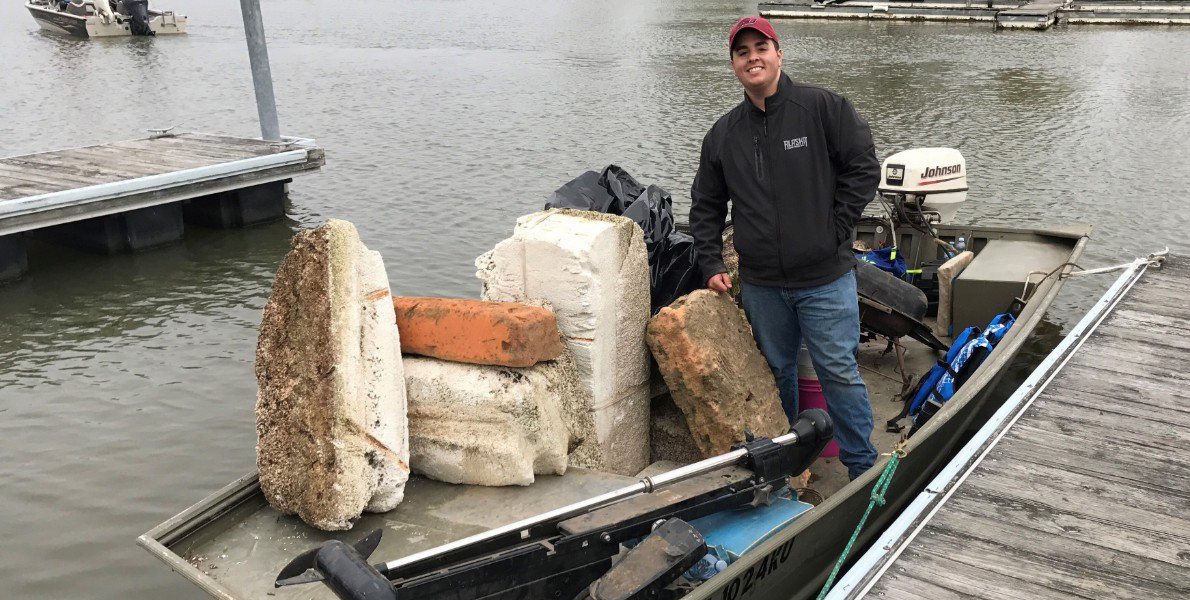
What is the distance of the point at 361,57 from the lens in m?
29.0

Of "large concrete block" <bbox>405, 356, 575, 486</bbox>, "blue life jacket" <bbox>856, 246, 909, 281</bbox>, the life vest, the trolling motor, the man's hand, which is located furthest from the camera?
"blue life jacket" <bbox>856, 246, 909, 281</bbox>

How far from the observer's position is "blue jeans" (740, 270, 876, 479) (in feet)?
14.4

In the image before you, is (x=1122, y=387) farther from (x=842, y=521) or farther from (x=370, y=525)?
(x=370, y=525)

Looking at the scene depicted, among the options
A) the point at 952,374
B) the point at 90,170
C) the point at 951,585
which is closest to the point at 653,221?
the point at 952,374

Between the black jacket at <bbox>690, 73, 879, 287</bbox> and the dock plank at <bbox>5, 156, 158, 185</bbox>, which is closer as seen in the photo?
the black jacket at <bbox>690, 73, 879, 287</bbox>

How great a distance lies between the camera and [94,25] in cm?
3591

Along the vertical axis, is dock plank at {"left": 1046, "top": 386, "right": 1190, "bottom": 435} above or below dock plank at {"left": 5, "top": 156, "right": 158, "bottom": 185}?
below

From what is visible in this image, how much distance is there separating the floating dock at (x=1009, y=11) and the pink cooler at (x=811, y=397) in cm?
3588

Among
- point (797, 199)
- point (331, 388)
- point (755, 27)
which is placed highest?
point (755, 27)

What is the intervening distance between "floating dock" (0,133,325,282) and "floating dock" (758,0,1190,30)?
32105mm

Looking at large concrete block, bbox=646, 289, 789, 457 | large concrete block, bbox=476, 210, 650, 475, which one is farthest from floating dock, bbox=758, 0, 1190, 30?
large concrete block, bbox=476, 210, 650, 475

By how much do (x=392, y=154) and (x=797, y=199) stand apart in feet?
41.9

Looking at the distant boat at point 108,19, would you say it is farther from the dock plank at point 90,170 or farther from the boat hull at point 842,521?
the boat hull at point 842,521

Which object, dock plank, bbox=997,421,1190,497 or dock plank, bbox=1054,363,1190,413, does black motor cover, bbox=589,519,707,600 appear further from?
dock plank, bbox=1054,363,1190,413
